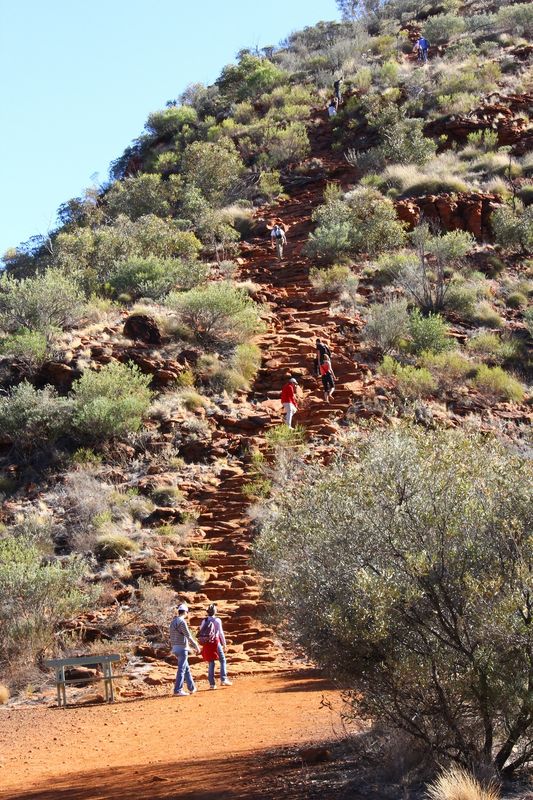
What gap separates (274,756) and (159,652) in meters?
5.80

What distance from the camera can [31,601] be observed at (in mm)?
14266

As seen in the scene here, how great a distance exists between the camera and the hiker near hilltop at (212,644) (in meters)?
12.9

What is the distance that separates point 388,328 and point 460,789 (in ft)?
56.5

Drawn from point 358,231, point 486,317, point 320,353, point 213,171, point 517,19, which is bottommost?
point 486,317

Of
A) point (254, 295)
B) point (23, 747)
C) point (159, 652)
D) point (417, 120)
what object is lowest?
point (159, 652)

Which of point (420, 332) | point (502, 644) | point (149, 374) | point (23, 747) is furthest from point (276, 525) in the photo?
point (420, 332)

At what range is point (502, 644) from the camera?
679 cm

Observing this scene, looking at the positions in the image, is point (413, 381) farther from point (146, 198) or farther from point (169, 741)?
point (146, 198)

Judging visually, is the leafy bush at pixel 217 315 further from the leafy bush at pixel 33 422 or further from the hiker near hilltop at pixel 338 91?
the hiker near hilltop at pixel 338 91

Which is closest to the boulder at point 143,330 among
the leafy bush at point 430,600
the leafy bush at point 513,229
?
the leafy bush at point 513,229

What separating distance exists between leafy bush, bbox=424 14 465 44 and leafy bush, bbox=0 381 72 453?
32.6 metres

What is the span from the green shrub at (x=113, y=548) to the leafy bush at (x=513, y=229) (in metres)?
16.8

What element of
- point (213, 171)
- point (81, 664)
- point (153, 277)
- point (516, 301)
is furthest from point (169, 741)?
point (213, 171)

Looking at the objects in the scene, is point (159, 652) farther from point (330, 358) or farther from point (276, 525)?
point (330, 358)
